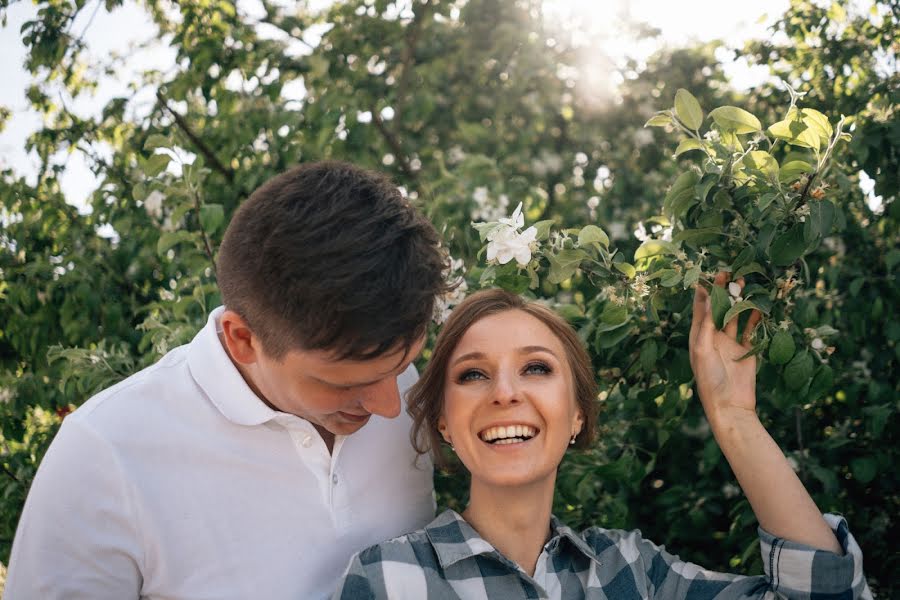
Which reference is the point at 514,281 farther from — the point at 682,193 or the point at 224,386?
the point at 224,386

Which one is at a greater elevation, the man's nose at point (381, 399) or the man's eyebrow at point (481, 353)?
the man's eyebrow at point (481, 353)

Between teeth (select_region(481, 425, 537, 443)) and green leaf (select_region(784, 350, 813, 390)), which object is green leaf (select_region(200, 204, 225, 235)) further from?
green leaf (select_region(784, 350, 813, 390))

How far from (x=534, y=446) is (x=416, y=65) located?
2.72 meters

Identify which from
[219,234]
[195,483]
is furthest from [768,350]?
[219,234]

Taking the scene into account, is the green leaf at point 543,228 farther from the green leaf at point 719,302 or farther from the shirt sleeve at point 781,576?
the shirt sleeve at point 781,576

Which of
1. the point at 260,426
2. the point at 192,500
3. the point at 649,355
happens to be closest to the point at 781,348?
the point at 649,355

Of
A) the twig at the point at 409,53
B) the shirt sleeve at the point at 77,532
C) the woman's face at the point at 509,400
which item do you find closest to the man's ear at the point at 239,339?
the shirt sleeve at the point at 77,532

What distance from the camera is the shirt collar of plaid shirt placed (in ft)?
6.18

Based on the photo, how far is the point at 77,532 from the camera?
5.63 feet

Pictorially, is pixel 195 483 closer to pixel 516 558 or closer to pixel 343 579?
pixel 343 579

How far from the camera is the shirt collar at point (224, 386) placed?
74.9 inches

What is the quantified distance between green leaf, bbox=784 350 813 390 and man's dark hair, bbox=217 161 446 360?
0.77 meters

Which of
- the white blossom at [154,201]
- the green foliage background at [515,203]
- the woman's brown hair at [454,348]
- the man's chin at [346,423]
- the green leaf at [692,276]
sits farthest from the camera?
the white blossom at [154,201]

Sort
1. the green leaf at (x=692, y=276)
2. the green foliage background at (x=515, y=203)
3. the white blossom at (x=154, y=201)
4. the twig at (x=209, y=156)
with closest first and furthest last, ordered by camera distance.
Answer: the green leaf at (x=692, y=276)
the green foliage background at (x=515, y=203)
the white blossom at (x=154, y=201)
the twig at (x=209, y=156)
